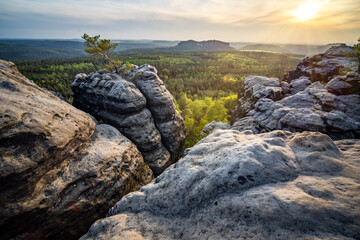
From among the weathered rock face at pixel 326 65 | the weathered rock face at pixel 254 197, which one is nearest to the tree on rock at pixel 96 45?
the weathered rock face at pixel 254 197

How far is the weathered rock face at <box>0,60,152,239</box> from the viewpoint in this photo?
10.0m

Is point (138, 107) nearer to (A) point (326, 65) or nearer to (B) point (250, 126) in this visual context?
(B) point (250, 126)

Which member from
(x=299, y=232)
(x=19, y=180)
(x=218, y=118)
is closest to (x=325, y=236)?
(x=299, y=232)

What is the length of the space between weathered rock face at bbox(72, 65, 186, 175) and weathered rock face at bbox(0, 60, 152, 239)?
563 centimetres

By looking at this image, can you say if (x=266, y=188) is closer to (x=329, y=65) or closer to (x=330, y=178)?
(x=330, y=178)

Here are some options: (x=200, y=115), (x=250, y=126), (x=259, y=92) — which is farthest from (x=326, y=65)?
(x=200, y=115)

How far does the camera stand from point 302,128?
52.7 ft

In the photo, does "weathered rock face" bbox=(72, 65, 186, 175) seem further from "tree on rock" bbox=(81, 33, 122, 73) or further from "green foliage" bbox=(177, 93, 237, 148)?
"green foliage" bbox=(177, 93, 237, 148)

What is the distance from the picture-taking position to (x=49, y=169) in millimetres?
12062

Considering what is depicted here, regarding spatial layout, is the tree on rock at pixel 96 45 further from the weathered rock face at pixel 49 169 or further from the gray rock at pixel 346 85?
the gray rock at pixel 346 85

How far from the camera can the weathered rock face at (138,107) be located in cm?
2189

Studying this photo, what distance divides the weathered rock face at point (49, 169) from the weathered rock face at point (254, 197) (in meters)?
3.92

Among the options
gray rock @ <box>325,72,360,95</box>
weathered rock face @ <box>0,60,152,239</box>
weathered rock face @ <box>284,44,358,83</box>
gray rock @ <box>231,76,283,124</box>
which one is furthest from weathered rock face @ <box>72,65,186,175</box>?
weathered rock face @ <box>284,44,358,83</box>

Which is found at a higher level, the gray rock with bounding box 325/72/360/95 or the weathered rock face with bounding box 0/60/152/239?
the gray rock with bounding box 325/72/360/95
